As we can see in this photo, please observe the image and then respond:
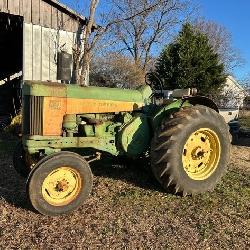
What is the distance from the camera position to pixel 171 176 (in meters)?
5.32

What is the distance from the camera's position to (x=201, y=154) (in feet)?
19.2

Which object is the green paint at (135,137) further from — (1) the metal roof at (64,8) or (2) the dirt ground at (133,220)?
(1) the metal roof at (64,8)

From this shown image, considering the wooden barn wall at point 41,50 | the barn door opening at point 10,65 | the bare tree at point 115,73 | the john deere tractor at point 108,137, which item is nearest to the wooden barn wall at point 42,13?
the wooden barn wall at point 41,50

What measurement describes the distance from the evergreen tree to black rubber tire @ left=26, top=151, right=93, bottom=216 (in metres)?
15.6

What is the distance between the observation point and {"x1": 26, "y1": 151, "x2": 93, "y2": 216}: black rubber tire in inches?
183

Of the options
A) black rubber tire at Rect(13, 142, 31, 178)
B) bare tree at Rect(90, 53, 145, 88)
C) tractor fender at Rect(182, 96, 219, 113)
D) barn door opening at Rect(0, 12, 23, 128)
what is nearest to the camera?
tractor fender at Rect(182, 96, 219, 113)

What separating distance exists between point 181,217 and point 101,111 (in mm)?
1659

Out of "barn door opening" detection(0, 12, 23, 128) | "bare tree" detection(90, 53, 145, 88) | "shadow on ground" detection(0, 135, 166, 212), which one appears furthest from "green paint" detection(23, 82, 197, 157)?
"bare tree" detection(90, 53, 145, 88)

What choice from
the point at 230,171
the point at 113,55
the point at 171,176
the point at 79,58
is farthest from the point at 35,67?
the point at 113,55

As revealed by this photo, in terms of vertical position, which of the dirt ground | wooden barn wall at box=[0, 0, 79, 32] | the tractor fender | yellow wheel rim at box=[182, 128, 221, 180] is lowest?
the dirt ground

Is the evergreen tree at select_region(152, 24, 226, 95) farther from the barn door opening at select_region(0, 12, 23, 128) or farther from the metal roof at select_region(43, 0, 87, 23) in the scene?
the metal roof at select_region(43, 0, 87, 23)

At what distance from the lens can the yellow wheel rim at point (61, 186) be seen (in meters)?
4.80

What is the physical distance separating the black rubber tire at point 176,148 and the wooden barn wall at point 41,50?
7.87 metres

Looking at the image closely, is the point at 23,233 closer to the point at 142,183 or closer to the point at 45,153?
the point at 45,153
